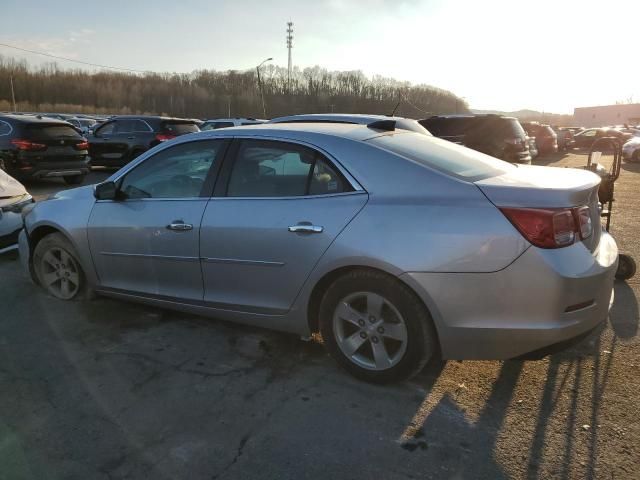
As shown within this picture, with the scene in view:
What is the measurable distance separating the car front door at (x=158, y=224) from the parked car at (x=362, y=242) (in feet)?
0.04

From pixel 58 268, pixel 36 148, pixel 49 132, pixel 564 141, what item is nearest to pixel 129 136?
pixel 49 132

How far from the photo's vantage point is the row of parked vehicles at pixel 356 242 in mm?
2738

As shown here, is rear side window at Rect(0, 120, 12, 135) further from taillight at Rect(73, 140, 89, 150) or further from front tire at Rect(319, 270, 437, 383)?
front tire at Rect(319, 270, 437, 383)

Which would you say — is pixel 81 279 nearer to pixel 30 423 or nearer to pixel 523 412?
pixel 30 423

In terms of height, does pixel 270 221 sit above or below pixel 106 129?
below

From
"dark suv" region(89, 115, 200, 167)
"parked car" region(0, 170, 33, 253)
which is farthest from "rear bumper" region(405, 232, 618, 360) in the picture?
"dark suv" region(89, 115, 200, 167)

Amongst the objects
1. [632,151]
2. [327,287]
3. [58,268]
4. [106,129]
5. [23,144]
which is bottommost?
[58,268]

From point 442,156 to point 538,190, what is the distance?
754mm

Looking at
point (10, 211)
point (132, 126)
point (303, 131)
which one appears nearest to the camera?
point (303, 131)

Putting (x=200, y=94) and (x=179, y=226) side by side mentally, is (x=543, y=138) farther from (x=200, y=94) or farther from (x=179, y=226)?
(x=200, y=94)

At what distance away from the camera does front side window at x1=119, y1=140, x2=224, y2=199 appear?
381 cm

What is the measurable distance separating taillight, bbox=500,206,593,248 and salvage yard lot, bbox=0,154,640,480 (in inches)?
38.3

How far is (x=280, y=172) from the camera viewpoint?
138 inches

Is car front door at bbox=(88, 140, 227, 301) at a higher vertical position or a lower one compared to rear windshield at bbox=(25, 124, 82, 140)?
lower
